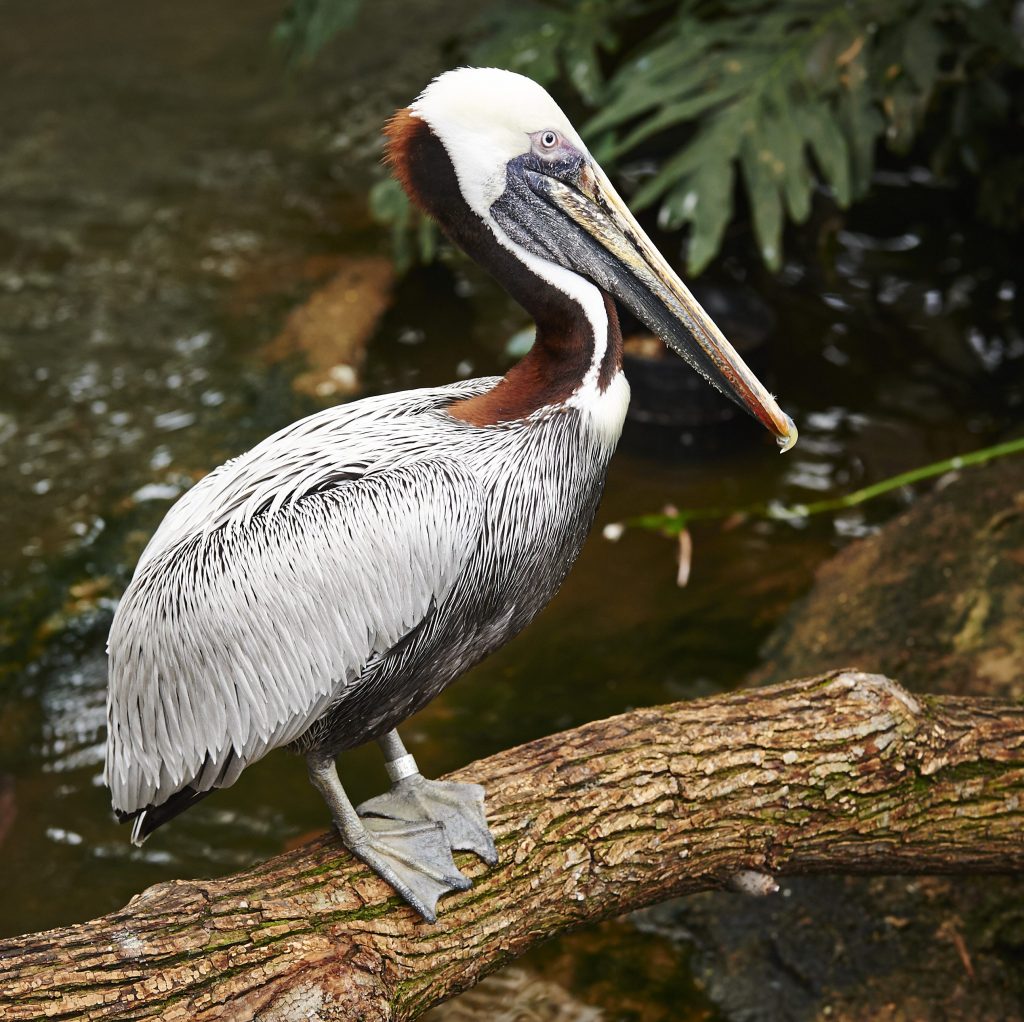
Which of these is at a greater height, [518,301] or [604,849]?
[518,301]

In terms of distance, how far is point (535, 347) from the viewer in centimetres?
229

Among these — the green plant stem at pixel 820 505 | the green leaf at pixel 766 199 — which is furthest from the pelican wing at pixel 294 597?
the green leaf at pixel 766 199

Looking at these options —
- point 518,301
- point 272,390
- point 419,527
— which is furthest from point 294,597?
point 272,390

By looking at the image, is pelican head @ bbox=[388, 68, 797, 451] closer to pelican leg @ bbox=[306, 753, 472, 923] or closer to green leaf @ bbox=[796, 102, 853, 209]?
pelican leg @ bbox=[306, 753, 472, 923]

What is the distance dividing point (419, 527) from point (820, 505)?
222 centimetres

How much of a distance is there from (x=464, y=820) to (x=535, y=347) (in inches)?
33.8

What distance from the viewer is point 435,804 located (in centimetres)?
229

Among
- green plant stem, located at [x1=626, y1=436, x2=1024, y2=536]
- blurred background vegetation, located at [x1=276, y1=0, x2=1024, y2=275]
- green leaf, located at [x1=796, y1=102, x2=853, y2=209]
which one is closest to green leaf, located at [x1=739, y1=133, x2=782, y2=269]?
blurred background vegetation, located at [x1=276, y1=0, x2=1024, y2=275]

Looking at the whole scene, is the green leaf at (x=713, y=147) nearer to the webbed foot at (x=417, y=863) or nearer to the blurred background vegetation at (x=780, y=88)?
the blurred background vegetation at (x=780, y=88)

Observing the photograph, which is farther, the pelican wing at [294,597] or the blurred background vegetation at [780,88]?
the blurred background vegetation at [780,88]

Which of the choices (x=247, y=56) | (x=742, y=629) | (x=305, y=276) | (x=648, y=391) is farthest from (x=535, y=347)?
(x=247, y=56)

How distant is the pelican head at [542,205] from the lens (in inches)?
84.6

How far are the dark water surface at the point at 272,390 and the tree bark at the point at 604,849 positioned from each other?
78 cm

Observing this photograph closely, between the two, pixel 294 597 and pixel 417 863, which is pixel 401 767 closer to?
pixel 417 863
